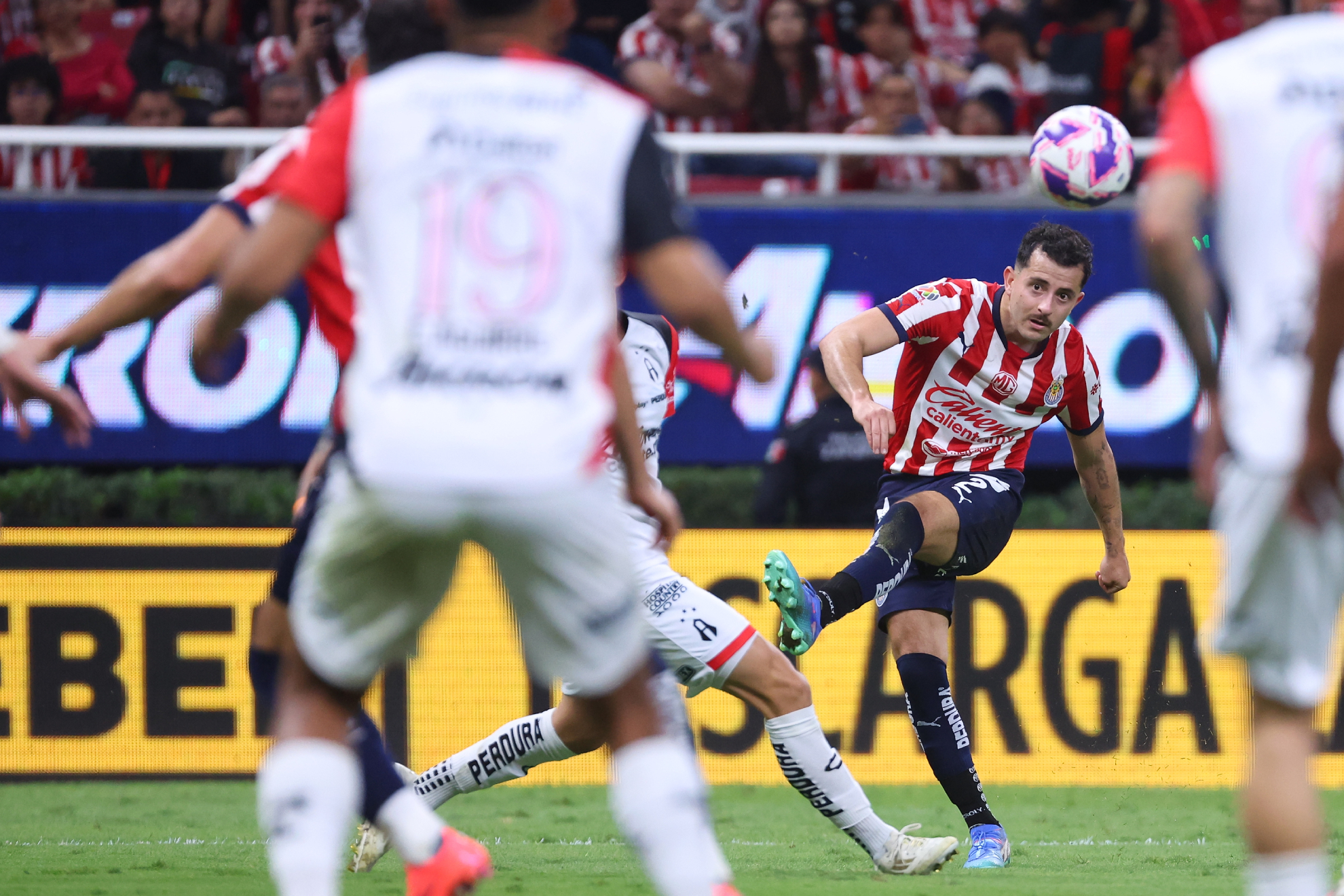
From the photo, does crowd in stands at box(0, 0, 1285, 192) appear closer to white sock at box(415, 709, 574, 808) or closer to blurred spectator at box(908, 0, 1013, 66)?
A: blurred spectator at box(908, 0, 1013, 66)

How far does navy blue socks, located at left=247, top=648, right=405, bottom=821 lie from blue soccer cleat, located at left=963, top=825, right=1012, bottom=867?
96.1 inches

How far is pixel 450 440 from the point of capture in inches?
113

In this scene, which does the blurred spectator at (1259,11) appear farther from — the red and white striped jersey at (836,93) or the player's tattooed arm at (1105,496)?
the player's tattooed arm at (1105,496)

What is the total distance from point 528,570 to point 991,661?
20.8 feet

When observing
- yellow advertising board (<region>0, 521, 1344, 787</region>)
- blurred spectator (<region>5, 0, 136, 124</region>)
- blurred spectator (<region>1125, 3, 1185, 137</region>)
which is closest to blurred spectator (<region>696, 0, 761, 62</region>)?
blurred spectator (<region>1125, 3, 1185, 137</region>)

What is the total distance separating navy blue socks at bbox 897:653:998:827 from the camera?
6.05m

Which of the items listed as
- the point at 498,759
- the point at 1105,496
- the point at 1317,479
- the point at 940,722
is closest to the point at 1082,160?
the point at 1105,496

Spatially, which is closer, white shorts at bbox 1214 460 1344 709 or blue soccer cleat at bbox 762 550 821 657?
white shorts at bbox 1214 460 1344 709

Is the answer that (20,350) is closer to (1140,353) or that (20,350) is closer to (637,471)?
(637,471)

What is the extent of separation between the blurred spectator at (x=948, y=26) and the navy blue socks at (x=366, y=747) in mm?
8913

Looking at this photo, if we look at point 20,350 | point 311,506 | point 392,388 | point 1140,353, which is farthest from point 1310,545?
point 1140,353

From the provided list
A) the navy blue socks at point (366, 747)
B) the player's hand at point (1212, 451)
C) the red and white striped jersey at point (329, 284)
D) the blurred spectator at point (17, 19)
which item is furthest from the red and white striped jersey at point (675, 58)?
the player's hand at point (1212, 451)

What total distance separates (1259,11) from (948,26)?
2.31 metres

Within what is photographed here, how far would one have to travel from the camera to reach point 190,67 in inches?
431
